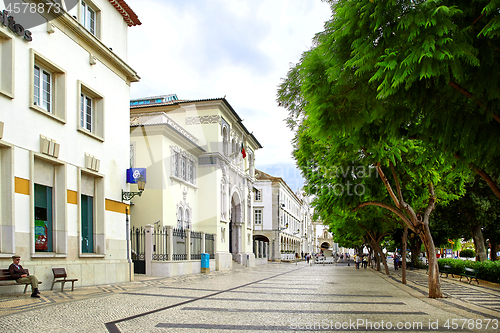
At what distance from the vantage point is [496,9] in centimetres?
Result: 531

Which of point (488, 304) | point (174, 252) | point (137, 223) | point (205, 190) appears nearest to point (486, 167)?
point (488, 304)

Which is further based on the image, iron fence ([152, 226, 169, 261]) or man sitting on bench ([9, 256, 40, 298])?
iron fence ([152, 226, 169, 261])

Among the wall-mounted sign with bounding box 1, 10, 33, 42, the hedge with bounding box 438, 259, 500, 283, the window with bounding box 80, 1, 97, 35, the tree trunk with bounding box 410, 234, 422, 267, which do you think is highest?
the window with bounding box 80, 1, 97, 35

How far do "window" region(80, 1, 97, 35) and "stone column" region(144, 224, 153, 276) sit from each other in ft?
31.1

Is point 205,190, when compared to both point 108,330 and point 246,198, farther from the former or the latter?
point 108,330

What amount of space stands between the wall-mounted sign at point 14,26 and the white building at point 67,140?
0.10 feet

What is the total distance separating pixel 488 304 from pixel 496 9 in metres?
10.5

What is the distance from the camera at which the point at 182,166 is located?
96.8 ft

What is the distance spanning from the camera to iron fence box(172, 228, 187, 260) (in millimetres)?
24141

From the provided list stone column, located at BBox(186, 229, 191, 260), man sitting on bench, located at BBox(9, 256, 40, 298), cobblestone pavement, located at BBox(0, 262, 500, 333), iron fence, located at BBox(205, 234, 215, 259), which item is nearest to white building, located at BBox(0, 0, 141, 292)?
man sitting on bench, located at BBox(9, 256, 40, 298)

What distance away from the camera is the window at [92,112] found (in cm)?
1676

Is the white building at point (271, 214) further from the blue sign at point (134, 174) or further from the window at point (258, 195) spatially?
the blue sign at point (134, 174)

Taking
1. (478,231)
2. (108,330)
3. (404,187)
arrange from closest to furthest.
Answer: (108,330)
(404,187)
(478,231)

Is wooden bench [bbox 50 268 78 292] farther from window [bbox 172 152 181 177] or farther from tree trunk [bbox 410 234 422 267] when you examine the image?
tree trunk [bbox 410 234 422 267]
